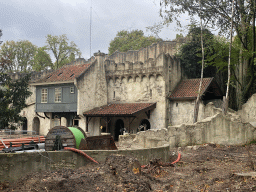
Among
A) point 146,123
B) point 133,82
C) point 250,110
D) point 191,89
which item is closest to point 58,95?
point 133,82

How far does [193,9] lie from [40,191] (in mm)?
20082

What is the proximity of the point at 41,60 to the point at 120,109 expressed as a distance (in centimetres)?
2877

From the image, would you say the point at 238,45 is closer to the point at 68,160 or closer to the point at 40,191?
the point at 68,160

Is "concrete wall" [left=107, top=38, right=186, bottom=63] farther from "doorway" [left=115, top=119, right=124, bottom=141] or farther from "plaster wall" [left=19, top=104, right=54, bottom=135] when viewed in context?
"plaster wall" [left=19, top=104, right=54, bottom=135]

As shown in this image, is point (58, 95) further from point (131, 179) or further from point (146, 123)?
point (131, 179)

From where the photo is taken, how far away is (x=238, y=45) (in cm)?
2438

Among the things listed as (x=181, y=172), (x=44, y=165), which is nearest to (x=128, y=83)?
(x=181, y=172)

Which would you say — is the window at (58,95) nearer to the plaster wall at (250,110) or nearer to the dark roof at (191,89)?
the dark roof at (191,89)

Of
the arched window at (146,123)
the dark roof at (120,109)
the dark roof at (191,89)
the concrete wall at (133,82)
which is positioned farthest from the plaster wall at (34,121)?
the dark roof at (191,89)

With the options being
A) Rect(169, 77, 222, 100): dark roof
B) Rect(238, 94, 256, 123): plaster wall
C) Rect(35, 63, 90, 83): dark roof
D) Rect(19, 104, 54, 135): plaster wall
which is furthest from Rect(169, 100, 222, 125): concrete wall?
Rect(19, 104, 54, 135): plaster wall

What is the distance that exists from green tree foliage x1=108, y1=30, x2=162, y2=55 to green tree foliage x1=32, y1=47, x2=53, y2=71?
10892 mm

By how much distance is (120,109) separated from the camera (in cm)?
2534

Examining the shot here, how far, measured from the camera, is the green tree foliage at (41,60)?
48.9m

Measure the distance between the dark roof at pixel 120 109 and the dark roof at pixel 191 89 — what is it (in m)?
2.30
